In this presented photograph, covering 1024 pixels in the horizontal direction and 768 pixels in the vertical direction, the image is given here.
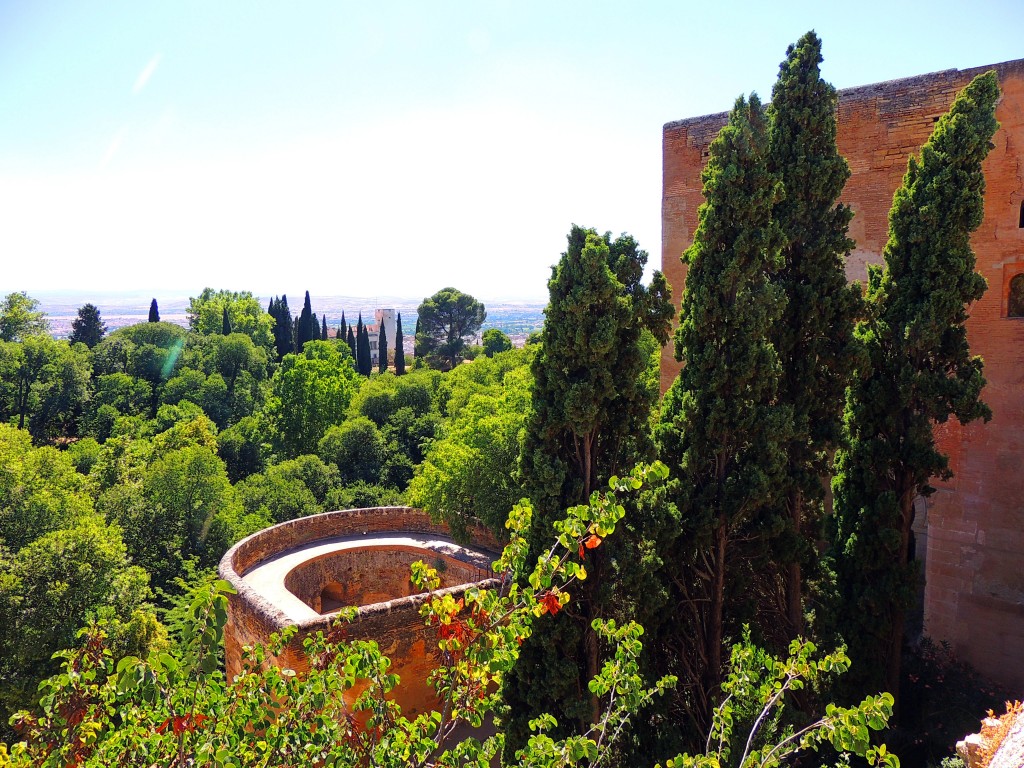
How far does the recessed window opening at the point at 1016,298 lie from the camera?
1020cm

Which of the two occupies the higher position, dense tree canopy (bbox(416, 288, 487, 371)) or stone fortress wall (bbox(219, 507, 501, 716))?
dense tree canopy (bbox(416, 288, 487, 371))

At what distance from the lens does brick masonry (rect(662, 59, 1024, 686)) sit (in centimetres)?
995

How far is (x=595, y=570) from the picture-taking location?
925 cm

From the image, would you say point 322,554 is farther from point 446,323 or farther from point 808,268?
point 446,323

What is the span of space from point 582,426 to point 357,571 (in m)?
12.1

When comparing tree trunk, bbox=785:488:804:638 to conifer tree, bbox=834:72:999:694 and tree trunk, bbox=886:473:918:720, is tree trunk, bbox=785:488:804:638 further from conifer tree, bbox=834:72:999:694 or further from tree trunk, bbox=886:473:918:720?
tree trunk, bbox=886:473:918:720

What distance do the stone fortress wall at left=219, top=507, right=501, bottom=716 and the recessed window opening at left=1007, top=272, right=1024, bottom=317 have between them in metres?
9.26

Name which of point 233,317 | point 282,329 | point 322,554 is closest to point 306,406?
point 322,554

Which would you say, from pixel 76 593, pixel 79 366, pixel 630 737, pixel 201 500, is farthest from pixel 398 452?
pixel 79 366

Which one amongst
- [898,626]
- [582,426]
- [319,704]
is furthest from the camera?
[898,626]

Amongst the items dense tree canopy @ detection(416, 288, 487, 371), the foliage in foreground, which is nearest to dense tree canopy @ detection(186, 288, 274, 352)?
dense tree canopy @ detection(416, 288, 487, 371)

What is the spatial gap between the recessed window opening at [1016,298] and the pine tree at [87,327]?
52493mm

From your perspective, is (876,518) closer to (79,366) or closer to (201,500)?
(201,500)

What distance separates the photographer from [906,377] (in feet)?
30.4
